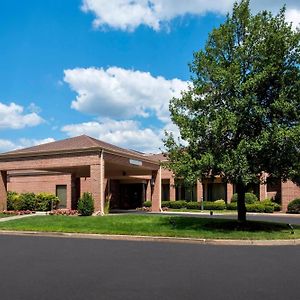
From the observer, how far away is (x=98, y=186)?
87.6 feet

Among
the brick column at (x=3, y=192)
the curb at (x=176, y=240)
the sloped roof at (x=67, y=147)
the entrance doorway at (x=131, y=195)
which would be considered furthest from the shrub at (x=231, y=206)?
the curb at (x=176, y=240)

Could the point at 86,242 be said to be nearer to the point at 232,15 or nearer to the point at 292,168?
the point at 292,168

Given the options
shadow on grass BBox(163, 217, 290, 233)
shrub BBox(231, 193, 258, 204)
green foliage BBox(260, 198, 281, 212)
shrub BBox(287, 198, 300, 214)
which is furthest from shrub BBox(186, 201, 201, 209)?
shadow on grass BBox(163, 217, 290, 233)

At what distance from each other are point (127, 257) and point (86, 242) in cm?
434

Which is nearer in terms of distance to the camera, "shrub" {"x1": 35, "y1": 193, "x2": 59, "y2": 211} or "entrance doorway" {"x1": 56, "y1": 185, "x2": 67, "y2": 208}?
"shrub" {"x1": 35, "y1": 193, "x2": 59, "y2": 211}

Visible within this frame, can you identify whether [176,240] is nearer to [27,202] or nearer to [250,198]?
[27,202]

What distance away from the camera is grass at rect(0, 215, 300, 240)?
16.0m

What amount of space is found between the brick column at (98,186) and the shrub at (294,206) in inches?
696

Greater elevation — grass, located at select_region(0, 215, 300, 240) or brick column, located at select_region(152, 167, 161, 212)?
brick column, located at select_region(152, 167, 161, 212)

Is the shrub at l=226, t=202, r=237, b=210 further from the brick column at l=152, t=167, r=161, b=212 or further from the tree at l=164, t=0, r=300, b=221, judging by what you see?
the tree at l=164, t=0, r=300, b=221

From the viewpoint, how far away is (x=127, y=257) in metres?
11.5

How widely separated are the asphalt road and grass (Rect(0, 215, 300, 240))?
1861 mm

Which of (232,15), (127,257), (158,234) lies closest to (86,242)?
(158,234)

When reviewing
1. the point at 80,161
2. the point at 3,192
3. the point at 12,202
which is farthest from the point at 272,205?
the point at 3,192
